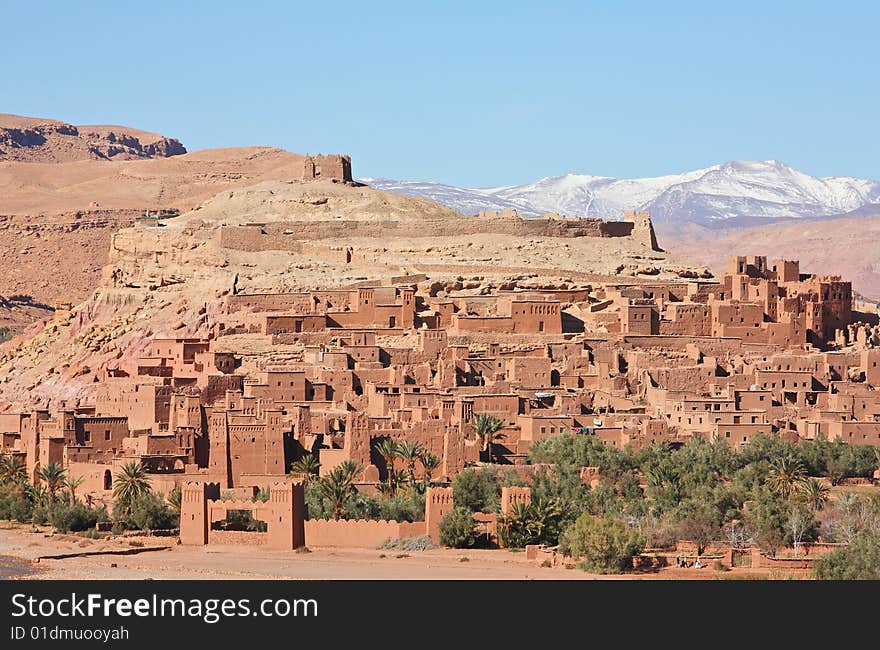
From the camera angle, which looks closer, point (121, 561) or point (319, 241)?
point (121, 561)

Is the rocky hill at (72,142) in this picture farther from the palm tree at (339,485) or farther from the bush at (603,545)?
the bush at (603,545)

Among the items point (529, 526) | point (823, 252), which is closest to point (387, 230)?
point (529, 526)

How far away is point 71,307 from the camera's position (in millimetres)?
77750

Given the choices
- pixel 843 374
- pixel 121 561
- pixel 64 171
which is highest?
pixel 64 171

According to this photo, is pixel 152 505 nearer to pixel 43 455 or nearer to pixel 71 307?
pixel 43 455

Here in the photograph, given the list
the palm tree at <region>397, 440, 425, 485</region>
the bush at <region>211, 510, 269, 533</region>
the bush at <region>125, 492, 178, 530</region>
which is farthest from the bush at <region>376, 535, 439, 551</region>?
the bush at <region>125, 492, 178, 530</region>

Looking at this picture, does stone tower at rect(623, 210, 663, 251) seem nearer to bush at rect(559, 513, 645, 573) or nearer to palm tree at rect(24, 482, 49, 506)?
palm tree at rect(24, 482, 49, 506)

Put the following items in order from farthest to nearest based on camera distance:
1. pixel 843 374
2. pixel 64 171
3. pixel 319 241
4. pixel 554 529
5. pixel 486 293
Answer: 1. pixel 64 171
2. pixel 319 241
3. pixel 486 293
4. pixel 843 374
5. pixel 554 529

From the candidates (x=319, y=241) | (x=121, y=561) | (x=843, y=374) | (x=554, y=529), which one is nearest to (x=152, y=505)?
(x=121, y=561)

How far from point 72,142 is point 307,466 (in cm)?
12523

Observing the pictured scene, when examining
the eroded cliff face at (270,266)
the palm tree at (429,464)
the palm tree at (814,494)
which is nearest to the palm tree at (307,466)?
the palm tree at (429,464)

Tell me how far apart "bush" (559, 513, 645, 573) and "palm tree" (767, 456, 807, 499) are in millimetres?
6067

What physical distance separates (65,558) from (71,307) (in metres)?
30.6

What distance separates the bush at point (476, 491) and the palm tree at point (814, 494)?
670 centimetres
